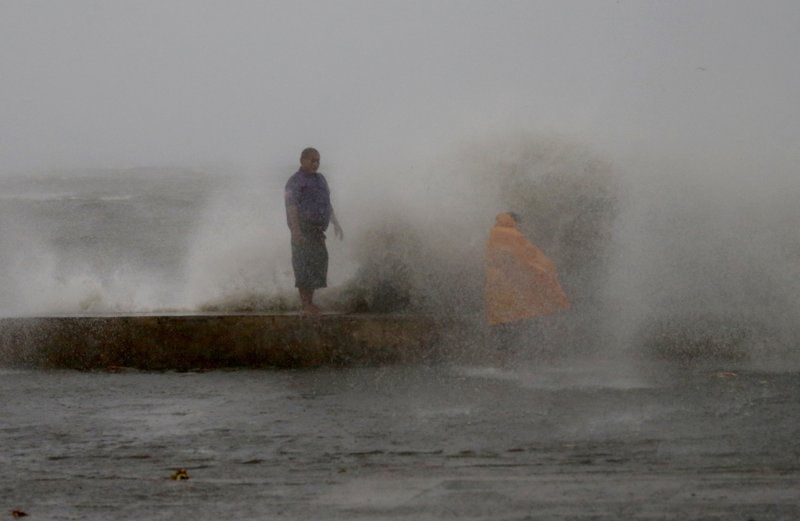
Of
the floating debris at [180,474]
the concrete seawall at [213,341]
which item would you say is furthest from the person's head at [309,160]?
the floating debris at [180,474]

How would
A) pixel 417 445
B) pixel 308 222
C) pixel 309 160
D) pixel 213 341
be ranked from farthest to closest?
pixel 308 222 → pixel 309 160 → pixel 213 341 → pixel 417 445

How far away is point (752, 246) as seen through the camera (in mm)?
12211

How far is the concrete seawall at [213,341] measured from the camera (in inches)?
435

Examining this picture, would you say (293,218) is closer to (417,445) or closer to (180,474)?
(417,445)

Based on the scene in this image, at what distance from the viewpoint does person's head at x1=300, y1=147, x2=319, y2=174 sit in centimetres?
1149

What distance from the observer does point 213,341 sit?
37.3 ft

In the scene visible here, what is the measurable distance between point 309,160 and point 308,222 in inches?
21.9

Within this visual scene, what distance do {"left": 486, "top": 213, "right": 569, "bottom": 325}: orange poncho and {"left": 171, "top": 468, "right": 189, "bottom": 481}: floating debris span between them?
4.08m

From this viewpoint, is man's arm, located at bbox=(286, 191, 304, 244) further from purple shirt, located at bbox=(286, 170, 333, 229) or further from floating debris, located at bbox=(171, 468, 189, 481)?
floating debris, located at bbox=(171, 468, 189, 481)

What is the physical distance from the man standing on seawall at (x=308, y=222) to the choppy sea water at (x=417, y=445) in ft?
4.33

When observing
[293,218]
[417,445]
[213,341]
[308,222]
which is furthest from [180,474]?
[308,222]

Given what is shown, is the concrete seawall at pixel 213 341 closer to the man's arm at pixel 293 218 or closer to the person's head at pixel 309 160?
the man's arm at pixel 293 218

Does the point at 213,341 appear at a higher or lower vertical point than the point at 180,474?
higher

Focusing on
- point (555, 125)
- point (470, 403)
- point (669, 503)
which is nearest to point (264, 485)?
point (669, 503)
